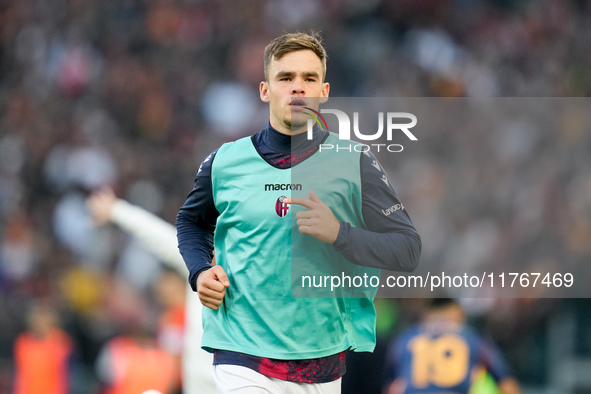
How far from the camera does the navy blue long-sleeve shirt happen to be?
2963 millimetres

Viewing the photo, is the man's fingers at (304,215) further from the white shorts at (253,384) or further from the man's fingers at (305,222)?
the white shorts at (253,384)

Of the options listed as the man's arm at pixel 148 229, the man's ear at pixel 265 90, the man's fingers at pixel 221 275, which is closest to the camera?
the man's fingers at pixel 221 275

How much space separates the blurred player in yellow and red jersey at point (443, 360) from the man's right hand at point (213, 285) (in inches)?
118

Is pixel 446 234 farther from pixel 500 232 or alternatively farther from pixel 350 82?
pixel 350 82

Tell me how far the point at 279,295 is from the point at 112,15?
1040cm

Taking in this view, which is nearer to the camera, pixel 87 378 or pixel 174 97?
pixel 87 378

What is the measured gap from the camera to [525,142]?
326 inches

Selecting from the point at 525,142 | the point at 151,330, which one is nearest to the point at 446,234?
the point at 525,142

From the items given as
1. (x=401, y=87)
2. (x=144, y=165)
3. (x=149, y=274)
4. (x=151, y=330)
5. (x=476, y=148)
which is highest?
(x=401, y=87)

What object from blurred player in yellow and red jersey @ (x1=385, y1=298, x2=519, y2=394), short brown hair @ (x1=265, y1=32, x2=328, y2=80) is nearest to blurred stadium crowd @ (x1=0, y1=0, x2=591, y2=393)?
blurred player in yellow and red jersey @ (x1=385, y1=298, x2=519, y2=394)

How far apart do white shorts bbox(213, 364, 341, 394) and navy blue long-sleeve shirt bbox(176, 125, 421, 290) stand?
0.38 meters

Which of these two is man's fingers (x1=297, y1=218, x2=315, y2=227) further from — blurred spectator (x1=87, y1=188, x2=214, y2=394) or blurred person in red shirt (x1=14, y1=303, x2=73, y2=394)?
blurred person in red shirt (x1=14, y1=303, x2=73, y2=394)

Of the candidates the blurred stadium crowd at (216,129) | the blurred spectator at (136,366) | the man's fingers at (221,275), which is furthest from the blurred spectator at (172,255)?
the blurred stadium crowd at (216,129)

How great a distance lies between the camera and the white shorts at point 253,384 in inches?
116
